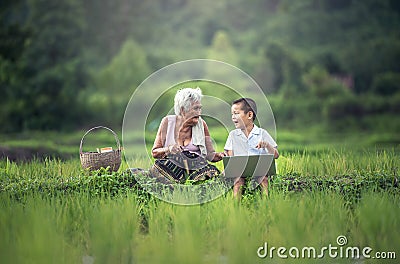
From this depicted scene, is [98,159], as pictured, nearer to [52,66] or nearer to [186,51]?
[52,66]

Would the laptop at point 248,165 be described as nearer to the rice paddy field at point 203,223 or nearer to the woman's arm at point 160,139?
the rice paddy field at point 203,223

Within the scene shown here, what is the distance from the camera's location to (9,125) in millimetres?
13844

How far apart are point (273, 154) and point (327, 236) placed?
80 centimetres

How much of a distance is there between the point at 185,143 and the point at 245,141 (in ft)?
1.45

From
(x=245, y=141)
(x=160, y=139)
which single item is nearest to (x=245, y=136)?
(x=245, y=141)

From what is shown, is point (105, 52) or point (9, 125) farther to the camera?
point (105, 52)

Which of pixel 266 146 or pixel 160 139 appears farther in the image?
pixel 160 139

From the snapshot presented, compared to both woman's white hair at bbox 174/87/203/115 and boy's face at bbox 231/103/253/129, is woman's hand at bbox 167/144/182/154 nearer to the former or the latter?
woman's white hair at bbox 174/87/203/115

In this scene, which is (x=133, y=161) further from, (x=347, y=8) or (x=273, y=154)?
(x=347, y=8)

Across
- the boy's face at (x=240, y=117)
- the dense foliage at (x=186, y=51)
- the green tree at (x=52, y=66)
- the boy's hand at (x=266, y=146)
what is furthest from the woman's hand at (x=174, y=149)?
the green tree at (x=52, y=66)

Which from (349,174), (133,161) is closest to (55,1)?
(133,161)

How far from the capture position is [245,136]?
4391 mm

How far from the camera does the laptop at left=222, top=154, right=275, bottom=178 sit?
13.5ft

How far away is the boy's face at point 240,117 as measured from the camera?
4.36m
